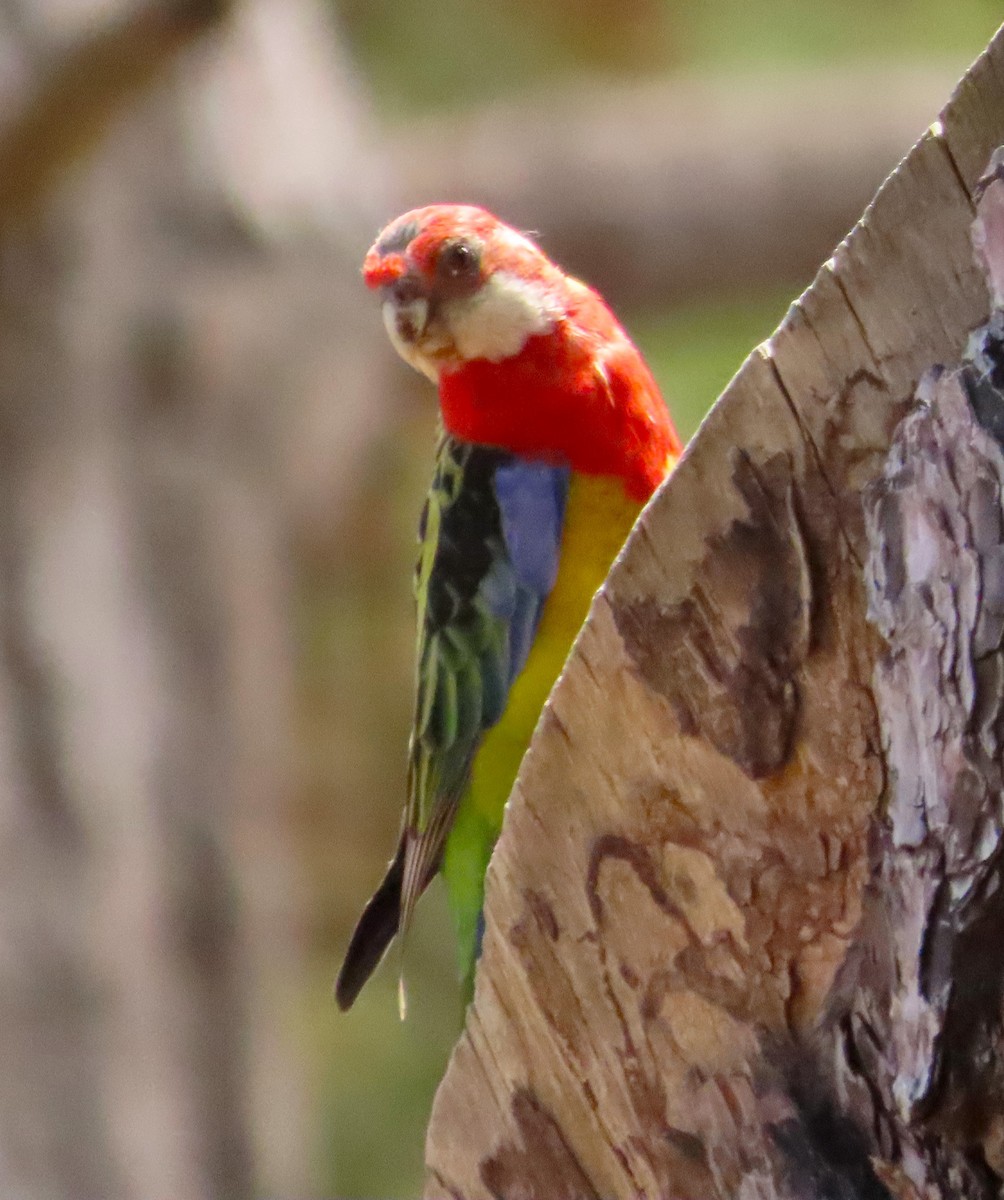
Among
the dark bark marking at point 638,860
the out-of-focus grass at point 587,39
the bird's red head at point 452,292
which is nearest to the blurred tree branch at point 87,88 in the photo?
the bird's red head at point 452,292

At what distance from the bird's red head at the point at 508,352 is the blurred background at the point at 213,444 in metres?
1.74

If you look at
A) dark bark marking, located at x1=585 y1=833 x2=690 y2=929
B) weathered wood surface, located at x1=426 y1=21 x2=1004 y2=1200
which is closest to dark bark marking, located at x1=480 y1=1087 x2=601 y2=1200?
weathered wood surface, located at x1=426 y1=21 x2=1004 y2=1200

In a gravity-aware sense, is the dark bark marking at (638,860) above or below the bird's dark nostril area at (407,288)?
below

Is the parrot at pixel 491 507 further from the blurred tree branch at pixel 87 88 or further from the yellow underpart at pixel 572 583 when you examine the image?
the blurred tree branch at pixel 87 88

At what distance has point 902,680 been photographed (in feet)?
3.80

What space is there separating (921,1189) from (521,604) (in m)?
0.89

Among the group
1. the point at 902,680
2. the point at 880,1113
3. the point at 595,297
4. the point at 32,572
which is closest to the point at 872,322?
the point at 902,680

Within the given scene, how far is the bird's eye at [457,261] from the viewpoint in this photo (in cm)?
196

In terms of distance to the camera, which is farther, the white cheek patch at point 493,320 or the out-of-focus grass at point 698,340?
the out-of-focus grass at point 698,340

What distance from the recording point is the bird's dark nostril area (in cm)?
196

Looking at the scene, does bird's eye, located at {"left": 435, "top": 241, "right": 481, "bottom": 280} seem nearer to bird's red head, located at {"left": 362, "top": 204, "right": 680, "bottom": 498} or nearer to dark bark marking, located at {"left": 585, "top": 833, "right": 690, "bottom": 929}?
bird's red head, located at {"left": 362, "top": 204, "right": 680, "bottom": 498}

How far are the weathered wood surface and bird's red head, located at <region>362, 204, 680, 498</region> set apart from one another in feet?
2.29

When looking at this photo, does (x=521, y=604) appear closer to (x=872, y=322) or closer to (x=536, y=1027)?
(x=536, y=1027)

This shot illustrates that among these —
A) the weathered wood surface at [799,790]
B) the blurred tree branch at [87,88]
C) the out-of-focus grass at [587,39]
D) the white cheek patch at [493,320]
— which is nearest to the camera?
the weathered wood surface at [799,790]
